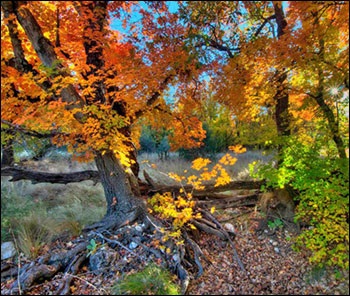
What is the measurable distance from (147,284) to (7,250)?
2743 mm

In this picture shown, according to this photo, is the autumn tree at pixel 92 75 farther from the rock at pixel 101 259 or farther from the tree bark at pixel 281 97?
the tree bark at pixel 281 97

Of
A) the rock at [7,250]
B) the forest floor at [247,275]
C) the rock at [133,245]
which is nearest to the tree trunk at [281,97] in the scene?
the forest floor at [247,275]

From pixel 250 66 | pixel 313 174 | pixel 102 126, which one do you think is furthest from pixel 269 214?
pixel 102 126

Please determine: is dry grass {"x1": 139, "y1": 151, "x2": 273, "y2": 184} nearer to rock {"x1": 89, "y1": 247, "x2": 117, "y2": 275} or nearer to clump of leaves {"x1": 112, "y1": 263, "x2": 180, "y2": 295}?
rock {"x1": 89, "y1": 247, "x2": 117, "y2": 275}

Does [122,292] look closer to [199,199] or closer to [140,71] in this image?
[199,199]

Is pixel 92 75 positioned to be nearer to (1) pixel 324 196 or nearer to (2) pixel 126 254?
(2) pixel 126 254

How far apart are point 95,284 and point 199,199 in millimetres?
2791

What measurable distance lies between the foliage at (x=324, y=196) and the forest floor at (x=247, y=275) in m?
0.24

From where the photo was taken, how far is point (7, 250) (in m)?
3.85

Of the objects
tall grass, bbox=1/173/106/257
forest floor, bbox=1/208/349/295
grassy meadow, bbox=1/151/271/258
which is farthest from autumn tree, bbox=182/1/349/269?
tall grass, bbox=1/173/106/257

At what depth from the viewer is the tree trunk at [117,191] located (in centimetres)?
422

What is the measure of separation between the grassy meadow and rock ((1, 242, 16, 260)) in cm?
10

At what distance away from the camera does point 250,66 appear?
14.1 ft

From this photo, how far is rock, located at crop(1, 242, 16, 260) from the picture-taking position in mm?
3758
